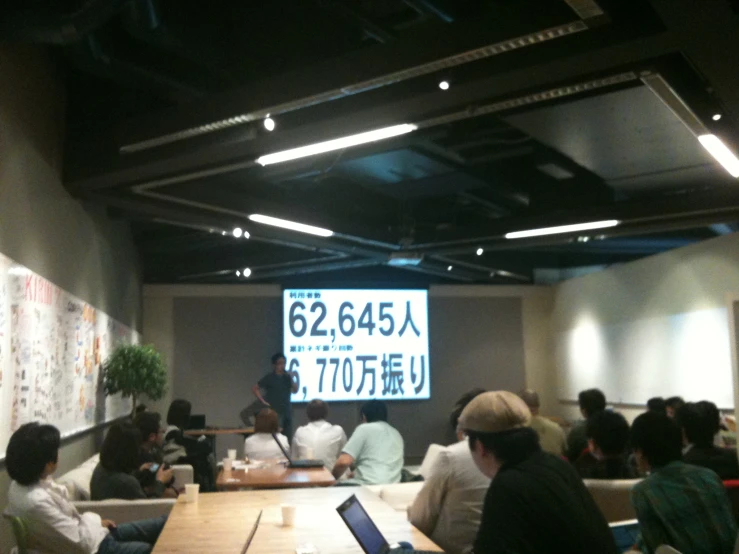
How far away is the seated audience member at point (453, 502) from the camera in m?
3.29

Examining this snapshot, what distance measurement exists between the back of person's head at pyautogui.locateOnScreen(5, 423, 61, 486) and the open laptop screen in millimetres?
1562

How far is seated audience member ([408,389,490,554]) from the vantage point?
3291 millimetres

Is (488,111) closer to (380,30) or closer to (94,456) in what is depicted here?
(380,30)

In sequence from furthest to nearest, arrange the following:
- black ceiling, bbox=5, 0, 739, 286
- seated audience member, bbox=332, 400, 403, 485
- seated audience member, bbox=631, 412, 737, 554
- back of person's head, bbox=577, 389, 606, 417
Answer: back of person's head, bbox=577, 389, 606, 417 → seated audience member, bbox=332, 400, 403, 485 → black ceiling, bbox=5, 0, 739, 286 → seated audience member, bbox=631, 412, 737, 554

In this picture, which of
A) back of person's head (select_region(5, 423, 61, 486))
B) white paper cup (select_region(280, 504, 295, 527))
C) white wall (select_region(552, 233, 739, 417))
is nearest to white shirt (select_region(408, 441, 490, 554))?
white paper cup (select_region(280, 504, 295, 527))

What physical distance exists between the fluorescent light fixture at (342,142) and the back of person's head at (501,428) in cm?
267

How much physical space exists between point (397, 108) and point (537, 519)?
2.85m

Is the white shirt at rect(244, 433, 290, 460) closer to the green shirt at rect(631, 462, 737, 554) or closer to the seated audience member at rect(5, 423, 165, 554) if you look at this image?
the seated audience member at rect(5, 423, 165, 554)

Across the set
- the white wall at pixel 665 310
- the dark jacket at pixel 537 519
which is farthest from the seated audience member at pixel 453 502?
the white wall at pixel 665 310

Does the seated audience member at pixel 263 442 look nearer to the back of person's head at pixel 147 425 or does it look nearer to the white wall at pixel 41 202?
the back of person's head at pixel 147 425

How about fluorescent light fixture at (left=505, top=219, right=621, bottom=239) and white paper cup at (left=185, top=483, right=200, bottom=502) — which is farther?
fluorescent light fixture at (left=505, top=219, right=621, bottom=239)

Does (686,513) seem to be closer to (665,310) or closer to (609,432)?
(609,432)

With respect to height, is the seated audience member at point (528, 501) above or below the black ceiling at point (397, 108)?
below

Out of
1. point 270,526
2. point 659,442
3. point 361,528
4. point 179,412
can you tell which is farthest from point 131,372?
point 659,442
